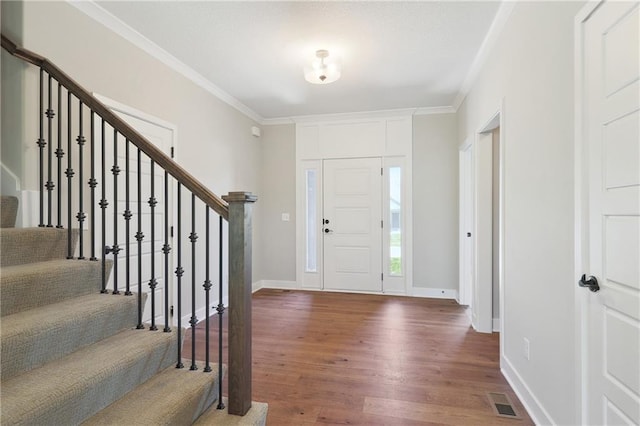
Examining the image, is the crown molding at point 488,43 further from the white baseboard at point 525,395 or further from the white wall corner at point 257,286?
the white wall corner at point 257,286

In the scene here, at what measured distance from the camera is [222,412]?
161 centimetres

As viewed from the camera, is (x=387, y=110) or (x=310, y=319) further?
(x=387, y=110)

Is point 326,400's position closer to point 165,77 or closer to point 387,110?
point 165,77

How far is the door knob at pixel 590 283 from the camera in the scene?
4.28ft

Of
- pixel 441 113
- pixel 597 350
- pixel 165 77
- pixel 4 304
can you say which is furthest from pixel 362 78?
pixel 4 304

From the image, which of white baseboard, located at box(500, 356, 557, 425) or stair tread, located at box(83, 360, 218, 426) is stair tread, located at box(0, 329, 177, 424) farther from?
white baseboard, located at box(500, 356, 557, 425)

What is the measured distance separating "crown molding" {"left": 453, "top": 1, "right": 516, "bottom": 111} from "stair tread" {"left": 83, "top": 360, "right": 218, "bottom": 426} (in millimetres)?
3026

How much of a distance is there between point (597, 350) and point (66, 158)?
3.14 m

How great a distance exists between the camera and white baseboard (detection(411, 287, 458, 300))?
4.48 metres

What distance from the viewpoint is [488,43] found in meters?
2.67

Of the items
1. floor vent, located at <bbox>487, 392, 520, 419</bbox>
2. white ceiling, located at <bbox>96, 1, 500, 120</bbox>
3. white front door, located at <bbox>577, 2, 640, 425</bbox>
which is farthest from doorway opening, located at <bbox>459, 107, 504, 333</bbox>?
white front door, located at <bbox>577, 2, 640, 425</bbox>

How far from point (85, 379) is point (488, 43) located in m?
3.47

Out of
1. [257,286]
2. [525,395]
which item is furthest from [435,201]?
[257,286]

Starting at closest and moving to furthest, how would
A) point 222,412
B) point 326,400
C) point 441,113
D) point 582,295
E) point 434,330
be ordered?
point 582,295, point 222,412, point 326,400, point 434,330, point 441,113
